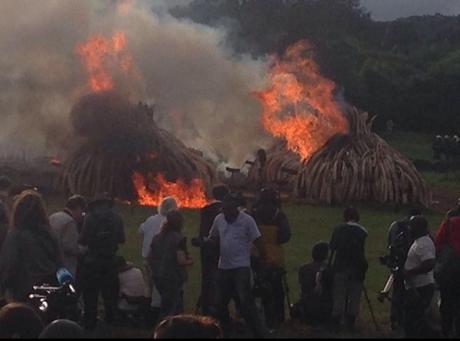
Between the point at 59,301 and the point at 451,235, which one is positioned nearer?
the point at 59,301

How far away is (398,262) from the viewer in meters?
12.3

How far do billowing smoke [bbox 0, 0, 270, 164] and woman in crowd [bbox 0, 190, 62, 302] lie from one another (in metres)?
16.1

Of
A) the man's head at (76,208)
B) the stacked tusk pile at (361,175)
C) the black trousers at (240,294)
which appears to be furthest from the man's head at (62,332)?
the stacked tusk pile at (361,175)

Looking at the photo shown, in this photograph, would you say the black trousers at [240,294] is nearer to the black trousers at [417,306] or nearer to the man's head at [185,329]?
the black trousers at [417,306]

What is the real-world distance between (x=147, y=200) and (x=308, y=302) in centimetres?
1269

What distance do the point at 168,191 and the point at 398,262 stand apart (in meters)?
13.2

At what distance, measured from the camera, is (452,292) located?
11945 millimetres

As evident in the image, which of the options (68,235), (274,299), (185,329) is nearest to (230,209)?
(274,299)

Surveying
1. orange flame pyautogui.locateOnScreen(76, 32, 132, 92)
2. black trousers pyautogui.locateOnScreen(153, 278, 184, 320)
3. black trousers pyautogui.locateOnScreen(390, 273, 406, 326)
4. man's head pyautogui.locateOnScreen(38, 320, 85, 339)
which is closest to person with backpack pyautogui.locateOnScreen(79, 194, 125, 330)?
black trousers pyautogui.locateOnScreen(153, 278, 184, 320)

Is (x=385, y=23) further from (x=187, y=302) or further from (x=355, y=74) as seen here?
(x=187, y=302)

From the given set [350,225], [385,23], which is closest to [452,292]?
[350,225]

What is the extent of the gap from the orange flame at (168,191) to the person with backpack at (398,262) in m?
12.4

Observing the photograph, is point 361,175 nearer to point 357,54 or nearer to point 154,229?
point 154,229

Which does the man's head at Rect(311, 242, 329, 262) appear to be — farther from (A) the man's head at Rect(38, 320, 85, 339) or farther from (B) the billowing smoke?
(B) the billowing smoke
